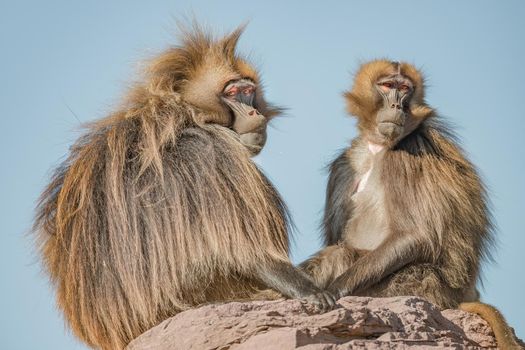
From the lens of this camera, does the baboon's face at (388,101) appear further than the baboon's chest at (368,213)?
No

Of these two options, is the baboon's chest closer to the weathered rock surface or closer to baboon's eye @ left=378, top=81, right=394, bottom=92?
baboon's eye @ left=378, top=81, right=394, bottom=92

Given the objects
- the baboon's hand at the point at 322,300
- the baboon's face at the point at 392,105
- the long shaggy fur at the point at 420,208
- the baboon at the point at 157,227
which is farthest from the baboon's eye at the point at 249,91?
the baboon's hand at the point at 322,300

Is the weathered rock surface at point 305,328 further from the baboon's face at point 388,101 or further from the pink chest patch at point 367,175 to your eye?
the pink chest patch at point 367,175

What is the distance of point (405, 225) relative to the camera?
316 inches

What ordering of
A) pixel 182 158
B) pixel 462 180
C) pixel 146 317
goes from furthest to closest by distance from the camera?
pixel 462 180
pixel 182 158
pixel 146 317

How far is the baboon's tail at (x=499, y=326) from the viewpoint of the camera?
6638 mm

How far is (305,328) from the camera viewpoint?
551 cm

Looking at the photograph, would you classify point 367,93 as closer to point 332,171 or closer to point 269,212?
point 332,171

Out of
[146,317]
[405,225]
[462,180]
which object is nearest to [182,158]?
[146,317]

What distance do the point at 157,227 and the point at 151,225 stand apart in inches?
1.8

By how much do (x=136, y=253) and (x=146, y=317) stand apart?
44 centimetres

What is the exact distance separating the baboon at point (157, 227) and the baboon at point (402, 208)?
98cm

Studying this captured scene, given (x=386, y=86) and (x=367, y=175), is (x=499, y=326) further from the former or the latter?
(x=386, y=86)

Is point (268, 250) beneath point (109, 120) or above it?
beneath
